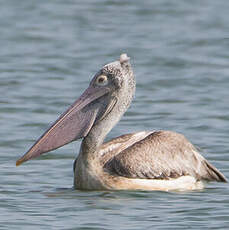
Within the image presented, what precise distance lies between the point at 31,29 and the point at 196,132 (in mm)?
6396

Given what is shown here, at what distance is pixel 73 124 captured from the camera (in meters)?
8.91

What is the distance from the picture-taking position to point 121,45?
52.1 ft

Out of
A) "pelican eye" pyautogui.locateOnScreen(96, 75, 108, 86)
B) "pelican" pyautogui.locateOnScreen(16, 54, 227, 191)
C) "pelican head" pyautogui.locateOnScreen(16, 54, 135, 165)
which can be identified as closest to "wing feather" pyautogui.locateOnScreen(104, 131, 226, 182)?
"pelican" pyautogui.locateOnScreen(16, 54, 227, 191)

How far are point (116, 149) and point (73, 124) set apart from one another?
462 millimetres

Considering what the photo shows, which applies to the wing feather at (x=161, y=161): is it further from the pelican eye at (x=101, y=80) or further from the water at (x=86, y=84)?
the pelican eye at (x=101, y=80)

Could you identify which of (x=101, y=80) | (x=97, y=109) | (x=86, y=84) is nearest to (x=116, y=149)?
(x=97, y=109)

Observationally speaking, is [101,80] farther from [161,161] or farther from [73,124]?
[161,161]

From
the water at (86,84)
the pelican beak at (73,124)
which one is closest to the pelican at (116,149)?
the pelican beak at (73,124)

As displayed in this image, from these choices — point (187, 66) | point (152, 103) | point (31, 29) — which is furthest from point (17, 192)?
point (31, 29)

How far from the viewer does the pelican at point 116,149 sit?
8.77 metres

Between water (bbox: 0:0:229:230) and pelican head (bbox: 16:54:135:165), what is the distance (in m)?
0.47

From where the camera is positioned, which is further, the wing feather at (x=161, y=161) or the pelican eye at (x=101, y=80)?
the pelican eye at (x=101, y=80)

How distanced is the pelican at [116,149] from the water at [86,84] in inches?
6.0

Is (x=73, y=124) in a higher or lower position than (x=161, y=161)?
higher
